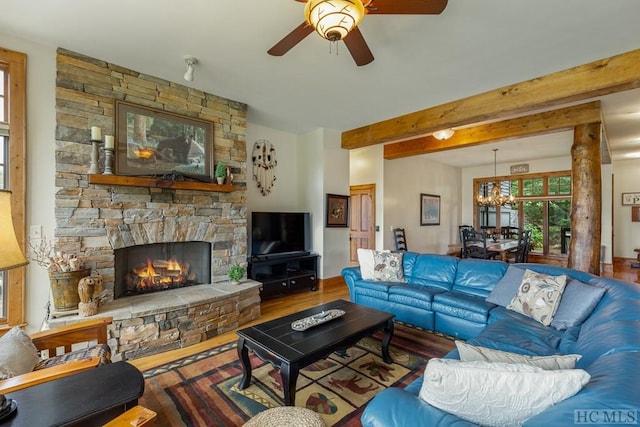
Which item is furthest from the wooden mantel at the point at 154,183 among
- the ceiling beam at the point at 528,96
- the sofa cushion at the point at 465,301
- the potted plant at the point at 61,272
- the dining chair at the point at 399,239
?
the dining chair at the point at 399,239

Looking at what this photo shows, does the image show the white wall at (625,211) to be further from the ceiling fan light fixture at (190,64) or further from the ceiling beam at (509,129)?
the ceiling fan light fixture at (190,64)

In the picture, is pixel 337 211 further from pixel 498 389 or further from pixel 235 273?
pixel 498 389

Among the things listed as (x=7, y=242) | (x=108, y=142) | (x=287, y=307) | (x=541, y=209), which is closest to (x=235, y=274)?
(x=287, y=307)

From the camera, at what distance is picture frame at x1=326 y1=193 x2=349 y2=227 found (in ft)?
17.4

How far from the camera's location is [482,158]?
796cm

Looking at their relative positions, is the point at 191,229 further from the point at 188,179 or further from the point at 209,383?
the point at 209,383

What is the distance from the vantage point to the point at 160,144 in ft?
11.1

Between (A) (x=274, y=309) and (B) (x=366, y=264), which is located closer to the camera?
(B) (x=366, y=264)

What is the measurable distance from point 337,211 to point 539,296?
3.40m

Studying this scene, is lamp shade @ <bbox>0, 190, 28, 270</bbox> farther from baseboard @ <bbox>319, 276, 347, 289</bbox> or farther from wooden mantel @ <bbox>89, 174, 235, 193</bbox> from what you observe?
baseboard @ <bbox>319, 276, 347, 289</bbox>

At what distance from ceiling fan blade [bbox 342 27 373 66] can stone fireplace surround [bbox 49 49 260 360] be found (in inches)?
93.6

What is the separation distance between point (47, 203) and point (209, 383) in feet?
7.66

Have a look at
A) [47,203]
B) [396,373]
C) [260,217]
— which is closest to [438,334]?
[396,373]

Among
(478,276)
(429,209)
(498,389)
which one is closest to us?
(498,389)
